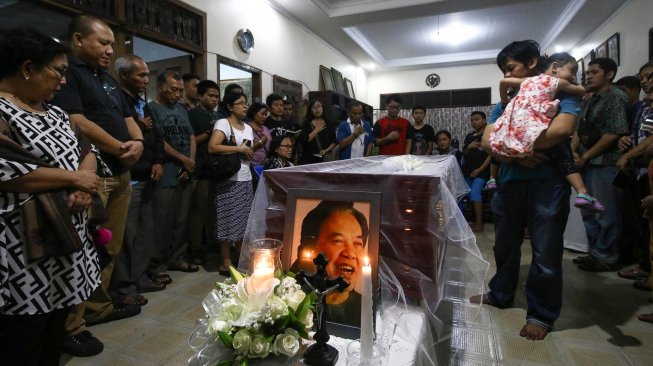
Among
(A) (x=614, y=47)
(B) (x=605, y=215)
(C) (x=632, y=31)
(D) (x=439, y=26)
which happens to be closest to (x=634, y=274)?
(B) (x=605, y=215)

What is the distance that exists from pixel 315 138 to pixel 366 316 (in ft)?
9.00

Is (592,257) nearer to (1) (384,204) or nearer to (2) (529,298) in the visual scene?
(2) (529,298)

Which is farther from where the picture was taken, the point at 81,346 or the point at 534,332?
the point at 534,332

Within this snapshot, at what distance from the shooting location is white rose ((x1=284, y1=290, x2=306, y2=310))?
775 mm

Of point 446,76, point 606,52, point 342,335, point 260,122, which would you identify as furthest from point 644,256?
point 446,76

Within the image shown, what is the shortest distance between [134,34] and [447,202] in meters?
2.80

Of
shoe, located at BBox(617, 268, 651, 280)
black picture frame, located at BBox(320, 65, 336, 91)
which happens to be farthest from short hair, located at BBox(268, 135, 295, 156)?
black picture frame, located at BBox(320, 65, 336, 91)

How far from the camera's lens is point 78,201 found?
3.66 ft

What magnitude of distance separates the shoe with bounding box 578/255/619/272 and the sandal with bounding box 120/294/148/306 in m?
2.97

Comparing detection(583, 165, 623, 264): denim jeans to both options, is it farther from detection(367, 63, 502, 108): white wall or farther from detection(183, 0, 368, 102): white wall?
detection(367, 63, 502, 108): white wall

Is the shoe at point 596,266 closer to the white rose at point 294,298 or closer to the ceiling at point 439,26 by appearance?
Answer: the white rose at point 294,298

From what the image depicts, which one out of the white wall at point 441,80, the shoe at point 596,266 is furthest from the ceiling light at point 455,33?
the shoe at point 596,266

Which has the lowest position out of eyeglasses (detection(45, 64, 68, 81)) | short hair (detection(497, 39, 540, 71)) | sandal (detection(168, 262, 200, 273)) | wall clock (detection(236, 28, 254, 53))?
sandal (detection(168, 262, 200, 273))

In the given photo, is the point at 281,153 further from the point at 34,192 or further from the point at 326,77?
the point at 326,77
